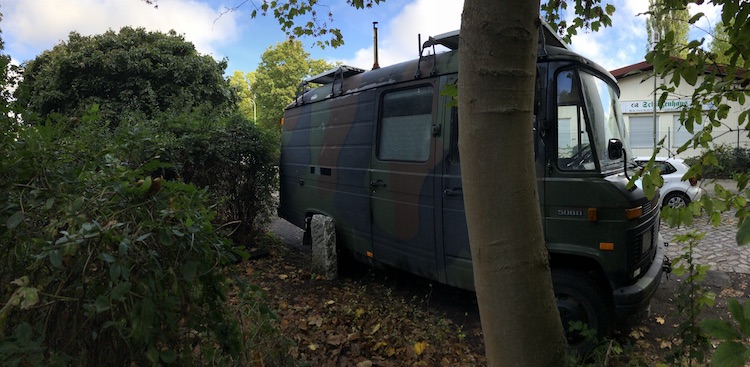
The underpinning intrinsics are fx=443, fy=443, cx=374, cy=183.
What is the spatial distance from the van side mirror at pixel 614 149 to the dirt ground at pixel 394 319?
1138 mm

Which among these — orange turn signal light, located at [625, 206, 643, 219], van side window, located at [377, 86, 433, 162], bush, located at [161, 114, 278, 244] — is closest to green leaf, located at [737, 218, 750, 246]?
orange turn signal light, located at [625, 206, 643, 219]

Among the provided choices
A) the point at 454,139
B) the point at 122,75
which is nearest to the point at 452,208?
the point at 454,139

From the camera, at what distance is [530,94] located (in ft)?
4.68

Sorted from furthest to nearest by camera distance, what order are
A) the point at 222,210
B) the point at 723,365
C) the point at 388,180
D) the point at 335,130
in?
1. the point at 222,210
2. the point at 335,130
3. the point at 388,180
4. the point at 723,365

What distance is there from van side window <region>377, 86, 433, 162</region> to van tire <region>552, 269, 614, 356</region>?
157 centimetres

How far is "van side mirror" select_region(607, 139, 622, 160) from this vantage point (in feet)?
11.0

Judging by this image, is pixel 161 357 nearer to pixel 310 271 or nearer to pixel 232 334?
pixel 232 334

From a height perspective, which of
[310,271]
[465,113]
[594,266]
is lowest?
[310,271]

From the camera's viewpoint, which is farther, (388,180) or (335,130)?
(335,130)

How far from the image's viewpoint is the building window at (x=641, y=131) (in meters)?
19.8

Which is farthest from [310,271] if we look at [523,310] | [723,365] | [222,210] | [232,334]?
[723,365]

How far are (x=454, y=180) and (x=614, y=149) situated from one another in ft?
4.06

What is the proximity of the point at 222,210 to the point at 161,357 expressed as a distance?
4628mm

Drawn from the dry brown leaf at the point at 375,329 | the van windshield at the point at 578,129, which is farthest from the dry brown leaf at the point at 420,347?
the van windshield at the point at 578,129
